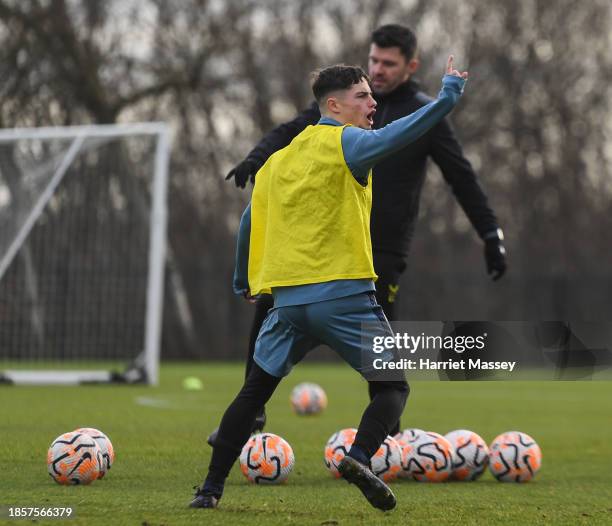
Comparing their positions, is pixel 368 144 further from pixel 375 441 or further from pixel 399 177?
pixel 399 177

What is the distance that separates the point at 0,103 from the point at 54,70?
7.86ft

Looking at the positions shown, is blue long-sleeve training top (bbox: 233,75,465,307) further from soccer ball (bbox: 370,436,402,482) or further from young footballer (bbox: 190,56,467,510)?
soccer ball (bbox: 370,436,402,482)

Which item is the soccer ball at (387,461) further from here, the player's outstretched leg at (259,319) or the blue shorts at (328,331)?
the blue shorts at (328,331)

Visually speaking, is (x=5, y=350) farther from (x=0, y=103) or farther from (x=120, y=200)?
(x=0, y=103)

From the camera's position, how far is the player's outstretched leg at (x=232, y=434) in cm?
484

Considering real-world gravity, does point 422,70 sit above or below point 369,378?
above

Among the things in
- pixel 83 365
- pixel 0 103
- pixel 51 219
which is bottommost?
pixel 83 365

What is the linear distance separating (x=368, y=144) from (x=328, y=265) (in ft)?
1.65

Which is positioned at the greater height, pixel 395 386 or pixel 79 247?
pixel 395 386

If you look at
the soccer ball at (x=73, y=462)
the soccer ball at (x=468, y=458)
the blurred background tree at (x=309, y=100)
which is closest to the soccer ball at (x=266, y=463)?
the soccer ball at (x=73, y=462)

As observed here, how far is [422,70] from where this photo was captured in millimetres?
27641

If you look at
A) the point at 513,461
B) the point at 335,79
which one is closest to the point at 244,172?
the point at 335,79

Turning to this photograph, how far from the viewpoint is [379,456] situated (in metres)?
6.07

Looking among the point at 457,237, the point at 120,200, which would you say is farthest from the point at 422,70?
the point at 120,200
